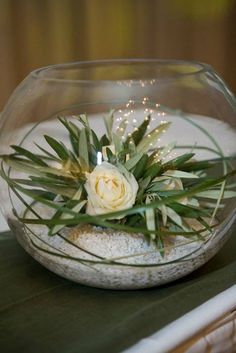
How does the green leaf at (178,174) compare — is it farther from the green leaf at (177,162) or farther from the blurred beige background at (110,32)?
the blurred beige background at (110,32)

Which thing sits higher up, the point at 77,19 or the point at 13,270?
the point at 77,19

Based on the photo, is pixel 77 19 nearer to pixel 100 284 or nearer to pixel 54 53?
pixel 54 53

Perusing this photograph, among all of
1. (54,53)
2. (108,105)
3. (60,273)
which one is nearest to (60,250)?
(60,273)

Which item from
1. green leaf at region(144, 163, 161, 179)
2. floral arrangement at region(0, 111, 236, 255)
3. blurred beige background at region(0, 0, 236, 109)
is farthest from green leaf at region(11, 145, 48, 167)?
blurred beige background at region(0, 0, 236, 109)

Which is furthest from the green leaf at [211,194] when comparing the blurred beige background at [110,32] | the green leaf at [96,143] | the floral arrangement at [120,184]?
the blurred beige background at [110,32]

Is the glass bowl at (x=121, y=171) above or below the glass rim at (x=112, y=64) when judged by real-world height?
below

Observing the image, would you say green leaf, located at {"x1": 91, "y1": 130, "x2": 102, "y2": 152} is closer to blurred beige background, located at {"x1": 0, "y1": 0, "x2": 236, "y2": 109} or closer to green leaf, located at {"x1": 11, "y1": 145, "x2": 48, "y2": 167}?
green leaf, located at {"x1": 11, "y1": 145, "x2": 48, "y2": 167}

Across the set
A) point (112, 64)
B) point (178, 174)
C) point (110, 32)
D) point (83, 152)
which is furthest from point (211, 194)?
point (110, 32)

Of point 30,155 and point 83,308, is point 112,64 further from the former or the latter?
point 83,308
